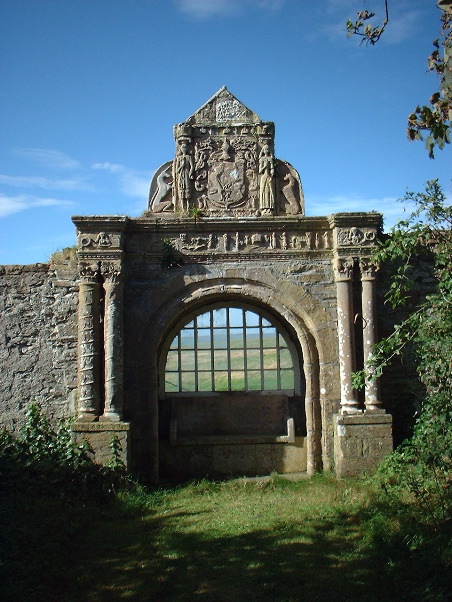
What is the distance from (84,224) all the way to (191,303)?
1.89 metres

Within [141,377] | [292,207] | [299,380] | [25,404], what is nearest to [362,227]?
[292,207]

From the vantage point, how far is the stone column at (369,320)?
871 centimetres

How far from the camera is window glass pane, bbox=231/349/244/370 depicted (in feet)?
33.6

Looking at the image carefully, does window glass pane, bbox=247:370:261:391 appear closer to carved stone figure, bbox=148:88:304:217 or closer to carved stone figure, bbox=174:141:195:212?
carved stone figure, bbox=148:88:304:217

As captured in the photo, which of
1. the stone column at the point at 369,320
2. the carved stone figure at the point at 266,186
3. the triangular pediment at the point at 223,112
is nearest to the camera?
the stone column at the point at 369,320

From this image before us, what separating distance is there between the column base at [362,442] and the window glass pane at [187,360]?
276 centimetres

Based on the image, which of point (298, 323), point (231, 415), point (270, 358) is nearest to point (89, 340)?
point (231, 415)

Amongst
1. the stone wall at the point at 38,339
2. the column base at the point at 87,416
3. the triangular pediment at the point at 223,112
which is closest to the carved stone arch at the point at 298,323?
the column base at the point at 87,416

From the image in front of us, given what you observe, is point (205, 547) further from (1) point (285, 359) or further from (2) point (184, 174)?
(2) point (184, 174)

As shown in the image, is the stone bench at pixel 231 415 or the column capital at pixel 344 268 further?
the stone bench at pixel 231 415

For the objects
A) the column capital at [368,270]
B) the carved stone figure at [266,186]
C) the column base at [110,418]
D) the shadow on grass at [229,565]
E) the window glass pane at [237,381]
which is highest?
the carved stone figure at [266,186]

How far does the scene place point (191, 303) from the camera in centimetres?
909

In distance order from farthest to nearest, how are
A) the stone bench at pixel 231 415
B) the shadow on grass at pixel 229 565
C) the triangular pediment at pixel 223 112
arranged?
the stone bench at pixel 231 415 → the triangular pediment at pixel 223 112 → the shadow on grass at pixel 229 565

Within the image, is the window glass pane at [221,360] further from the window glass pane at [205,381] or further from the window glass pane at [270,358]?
the window glass pane at [270,358]
